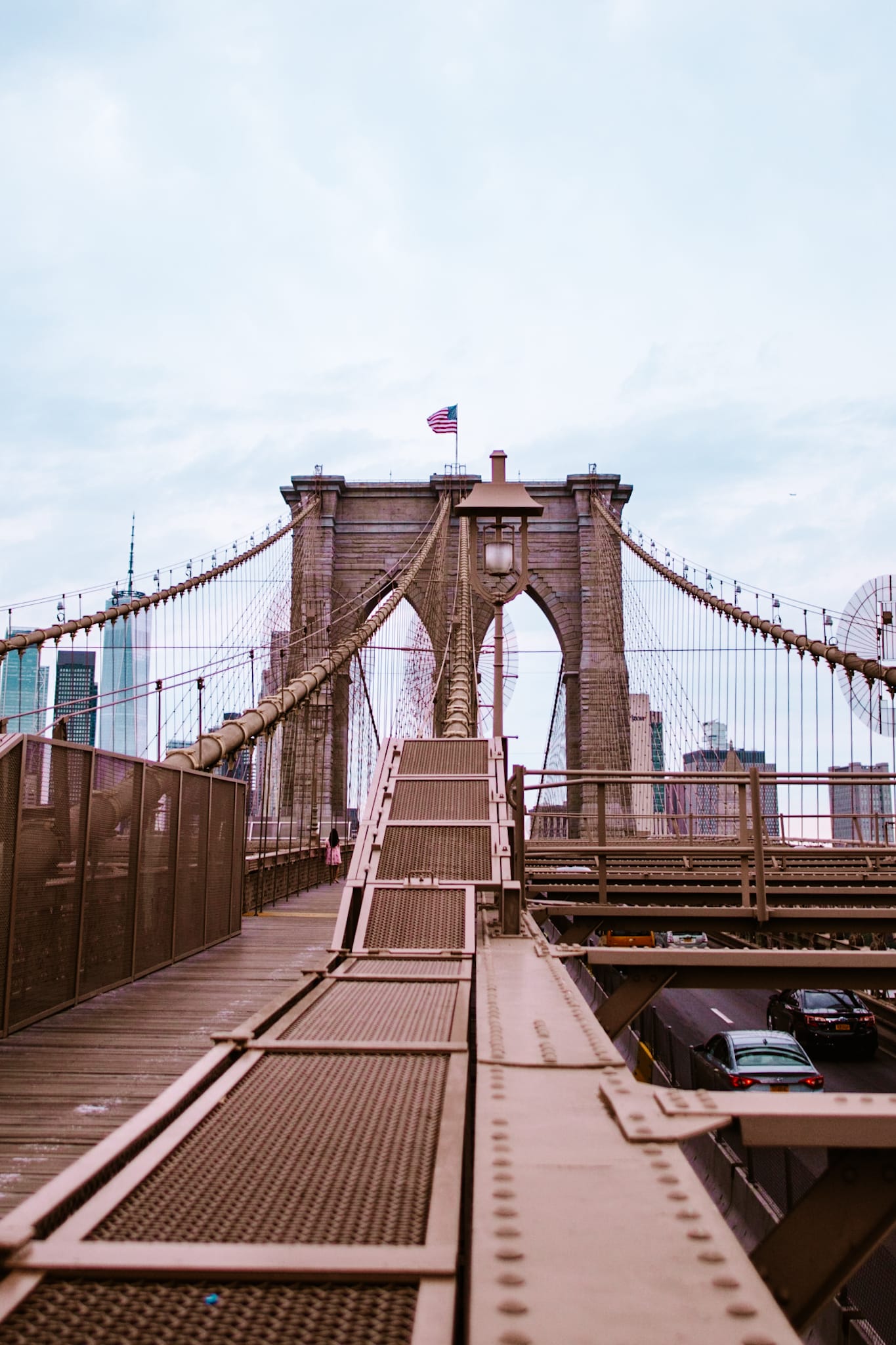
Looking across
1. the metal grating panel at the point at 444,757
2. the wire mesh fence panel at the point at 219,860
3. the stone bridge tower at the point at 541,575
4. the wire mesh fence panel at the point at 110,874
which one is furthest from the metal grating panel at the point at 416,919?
the stone bridge tower at the point at 541,575

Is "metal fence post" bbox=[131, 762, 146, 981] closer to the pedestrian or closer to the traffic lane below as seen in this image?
the traffic lane below

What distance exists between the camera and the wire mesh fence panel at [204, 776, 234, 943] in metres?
8.79

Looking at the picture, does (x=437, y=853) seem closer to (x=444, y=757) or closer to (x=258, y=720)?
(x=444, y=757)

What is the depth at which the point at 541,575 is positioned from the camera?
122ft

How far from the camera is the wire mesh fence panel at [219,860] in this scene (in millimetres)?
8789

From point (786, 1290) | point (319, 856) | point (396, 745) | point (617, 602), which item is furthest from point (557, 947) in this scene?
point (617, 602)

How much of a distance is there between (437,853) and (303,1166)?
4.83 meters

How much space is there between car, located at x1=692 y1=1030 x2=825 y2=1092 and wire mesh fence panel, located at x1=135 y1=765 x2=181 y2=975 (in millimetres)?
7440

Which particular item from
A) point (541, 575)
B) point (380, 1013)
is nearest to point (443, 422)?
point (541, 575)

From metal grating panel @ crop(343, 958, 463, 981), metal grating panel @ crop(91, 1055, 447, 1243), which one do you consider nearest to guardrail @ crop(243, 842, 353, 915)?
metal grating panel @ crop(343, 958, 463, 981)

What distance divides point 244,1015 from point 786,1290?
3824 mm

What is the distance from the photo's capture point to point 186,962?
7.81 m

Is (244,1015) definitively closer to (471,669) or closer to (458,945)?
(458,945)

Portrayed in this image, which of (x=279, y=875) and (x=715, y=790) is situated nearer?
(x=279, y=875)
